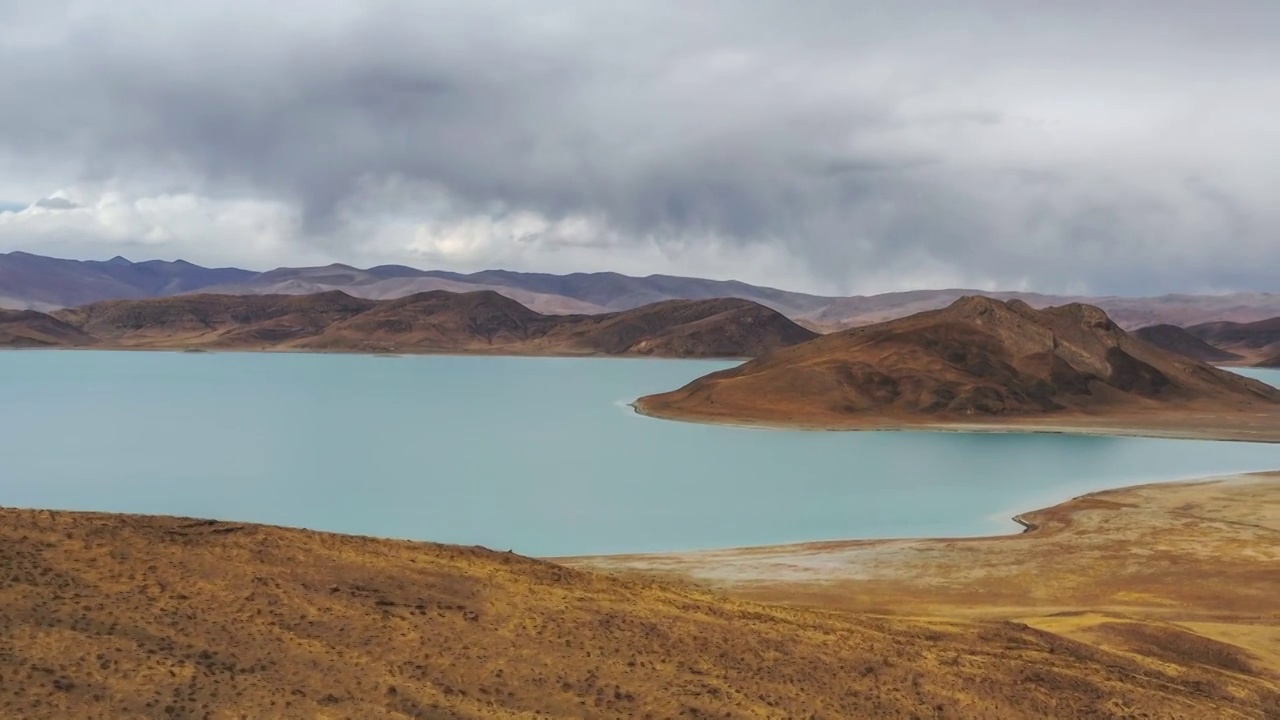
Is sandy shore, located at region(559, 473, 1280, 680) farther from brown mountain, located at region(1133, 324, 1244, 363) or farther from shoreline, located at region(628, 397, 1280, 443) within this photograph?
brown mountain, located at region(1133, 324, 1244, 363)

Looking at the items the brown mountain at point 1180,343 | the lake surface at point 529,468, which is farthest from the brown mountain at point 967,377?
the brown mountain at point 1180,343

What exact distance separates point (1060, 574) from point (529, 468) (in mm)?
26206

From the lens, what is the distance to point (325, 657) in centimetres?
1253

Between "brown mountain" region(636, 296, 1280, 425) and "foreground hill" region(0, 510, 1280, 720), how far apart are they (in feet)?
194

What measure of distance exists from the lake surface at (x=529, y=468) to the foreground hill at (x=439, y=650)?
14707 mm

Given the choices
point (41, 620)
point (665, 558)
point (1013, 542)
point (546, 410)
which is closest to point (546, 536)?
point (665, 558)

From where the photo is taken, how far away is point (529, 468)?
47.9 meters

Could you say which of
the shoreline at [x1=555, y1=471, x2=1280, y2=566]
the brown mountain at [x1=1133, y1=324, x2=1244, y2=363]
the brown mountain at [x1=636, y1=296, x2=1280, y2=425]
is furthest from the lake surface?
the brown mountain at [x1=1133, y1=324, x2=1244, y2=363]

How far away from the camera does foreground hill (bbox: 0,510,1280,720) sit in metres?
11.5

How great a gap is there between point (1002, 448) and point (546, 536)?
38.0m

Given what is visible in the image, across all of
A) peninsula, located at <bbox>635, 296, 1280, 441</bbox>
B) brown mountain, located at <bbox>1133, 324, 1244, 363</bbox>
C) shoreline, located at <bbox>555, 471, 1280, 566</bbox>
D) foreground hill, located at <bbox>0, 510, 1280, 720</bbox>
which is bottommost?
shoreline, located at <bbox>555, 471, 1280, 566</bbox>

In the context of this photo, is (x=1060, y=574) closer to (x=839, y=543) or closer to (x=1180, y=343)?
(x=839, y=543)

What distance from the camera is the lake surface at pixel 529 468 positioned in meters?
35.1

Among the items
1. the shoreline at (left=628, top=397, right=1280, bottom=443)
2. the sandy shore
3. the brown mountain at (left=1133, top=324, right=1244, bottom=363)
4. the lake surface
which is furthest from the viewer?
the brown mountain at (left=1133, top=324, right=1244, bottom=363)
